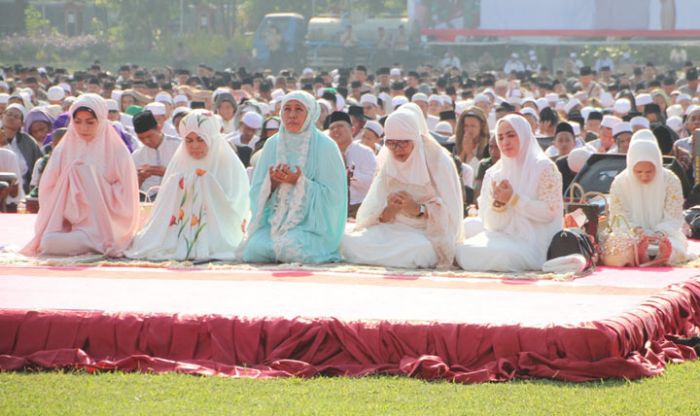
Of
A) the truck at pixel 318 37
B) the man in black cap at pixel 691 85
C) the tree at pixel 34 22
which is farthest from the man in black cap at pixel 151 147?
the tree at pixel 34 22

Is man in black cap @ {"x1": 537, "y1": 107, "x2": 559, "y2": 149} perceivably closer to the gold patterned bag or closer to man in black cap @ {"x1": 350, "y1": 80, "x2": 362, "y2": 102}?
the gold patterned bag

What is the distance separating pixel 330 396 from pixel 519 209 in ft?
10.4

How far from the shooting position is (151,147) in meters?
11.3

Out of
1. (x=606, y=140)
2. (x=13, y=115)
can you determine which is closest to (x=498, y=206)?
(x=606, y=140)

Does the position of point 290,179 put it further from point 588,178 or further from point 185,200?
point 588,178

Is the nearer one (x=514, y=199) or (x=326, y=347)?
(x=326, y=347)


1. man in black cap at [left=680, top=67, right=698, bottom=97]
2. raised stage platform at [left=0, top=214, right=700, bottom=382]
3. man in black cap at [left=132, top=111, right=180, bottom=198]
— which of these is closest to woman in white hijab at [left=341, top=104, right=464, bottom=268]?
raised stage platform at [left=0, top=214, right=700, bottom=382]

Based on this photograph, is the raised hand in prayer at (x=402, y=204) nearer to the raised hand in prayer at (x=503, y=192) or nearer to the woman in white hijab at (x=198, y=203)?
the raised hand in prayer at (x=503, y=192)

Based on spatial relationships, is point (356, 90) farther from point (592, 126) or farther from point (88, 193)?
point (88, 193)

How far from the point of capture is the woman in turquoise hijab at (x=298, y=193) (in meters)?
9.05

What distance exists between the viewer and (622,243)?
895 cm

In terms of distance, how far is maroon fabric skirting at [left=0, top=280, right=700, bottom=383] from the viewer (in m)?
6.17

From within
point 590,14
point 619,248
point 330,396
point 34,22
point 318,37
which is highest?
point 590,14

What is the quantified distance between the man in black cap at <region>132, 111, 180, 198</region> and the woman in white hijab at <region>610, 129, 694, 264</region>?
356 cm
